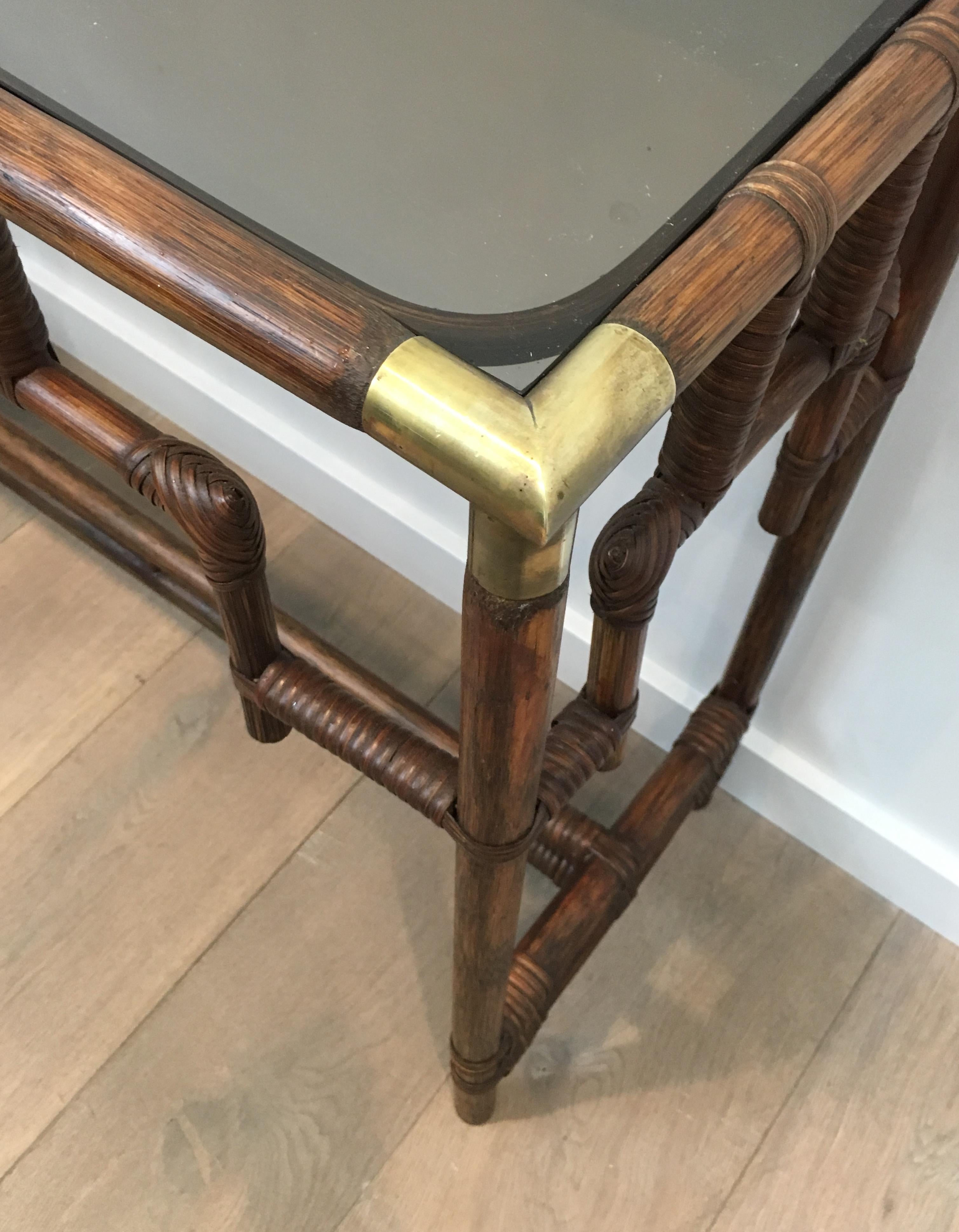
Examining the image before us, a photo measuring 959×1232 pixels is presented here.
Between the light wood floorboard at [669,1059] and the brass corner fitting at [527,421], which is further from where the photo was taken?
the light wood floorboard at [669,1059]

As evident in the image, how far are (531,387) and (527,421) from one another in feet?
0.06

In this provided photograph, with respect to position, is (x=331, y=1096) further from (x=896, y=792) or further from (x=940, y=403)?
(x=940, y=403)

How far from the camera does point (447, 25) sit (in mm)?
423

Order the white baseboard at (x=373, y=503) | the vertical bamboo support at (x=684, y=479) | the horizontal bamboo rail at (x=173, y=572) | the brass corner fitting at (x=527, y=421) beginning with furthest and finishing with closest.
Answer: the white baseboard at (x=373, y=503) < the horizontal bamboo rail at (x=173, y=572) < the vertical bamboo support at (x=684, y=479) < the brass corner fitting at (x=527, y=421)

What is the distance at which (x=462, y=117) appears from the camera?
1.27 ft

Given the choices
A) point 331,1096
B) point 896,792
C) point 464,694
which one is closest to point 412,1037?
point 331,1096

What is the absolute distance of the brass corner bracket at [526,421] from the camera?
0.28 meters

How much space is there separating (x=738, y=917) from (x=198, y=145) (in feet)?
2.59

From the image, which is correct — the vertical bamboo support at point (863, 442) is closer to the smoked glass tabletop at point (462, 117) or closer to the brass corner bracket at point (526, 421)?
the smoked glass tabletop at point (462, 117)

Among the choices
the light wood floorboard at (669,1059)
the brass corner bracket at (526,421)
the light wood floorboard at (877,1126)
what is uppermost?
the brass corner bracket at (526,421)

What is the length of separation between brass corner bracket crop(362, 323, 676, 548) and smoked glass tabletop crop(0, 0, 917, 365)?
0.02 metres

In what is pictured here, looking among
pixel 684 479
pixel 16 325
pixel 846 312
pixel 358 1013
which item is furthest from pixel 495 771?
pixel 358 1013

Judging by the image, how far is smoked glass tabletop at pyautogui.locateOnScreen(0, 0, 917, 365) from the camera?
0.34 m

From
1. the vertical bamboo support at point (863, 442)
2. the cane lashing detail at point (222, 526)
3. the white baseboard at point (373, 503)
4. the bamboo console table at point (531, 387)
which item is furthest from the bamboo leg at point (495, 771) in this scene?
the white baseboard at point (373, 503)
